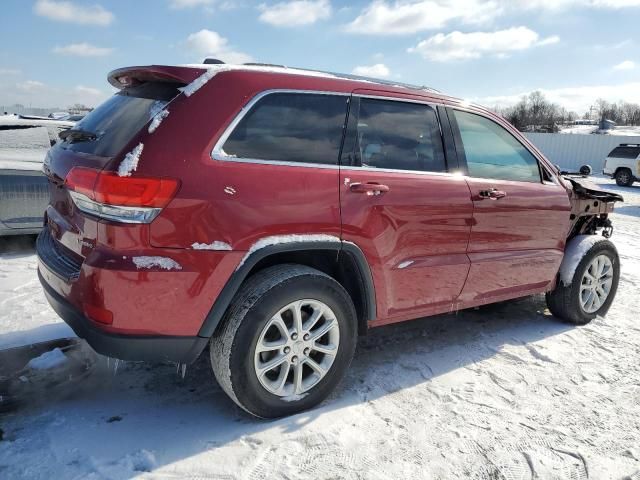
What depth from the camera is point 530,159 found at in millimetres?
3932

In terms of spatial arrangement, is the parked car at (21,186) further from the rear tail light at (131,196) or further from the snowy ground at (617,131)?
the snowy ground at (617,131)

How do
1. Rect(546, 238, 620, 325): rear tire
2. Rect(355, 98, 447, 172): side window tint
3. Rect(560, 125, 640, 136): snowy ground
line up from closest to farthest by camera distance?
Rect(355, 98, 447, 172): side window tint, Rect(546, 238, 620, 325): rear tire, Rect(560, 125, 640, 136): snowy ground

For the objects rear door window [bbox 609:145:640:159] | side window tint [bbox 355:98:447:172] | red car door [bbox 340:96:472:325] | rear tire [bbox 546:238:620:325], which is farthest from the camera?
rear door window [bbox 609:145:640:159]

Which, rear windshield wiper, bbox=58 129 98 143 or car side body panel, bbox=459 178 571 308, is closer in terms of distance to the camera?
rear windshield wiper, bbox=58 129 98 143

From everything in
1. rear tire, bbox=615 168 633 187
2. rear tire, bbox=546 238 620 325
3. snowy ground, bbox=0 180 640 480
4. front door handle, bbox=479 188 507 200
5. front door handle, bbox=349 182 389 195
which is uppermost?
front door handle, bbox=349 182 389 195

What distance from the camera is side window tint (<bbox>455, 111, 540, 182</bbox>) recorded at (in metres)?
3.45

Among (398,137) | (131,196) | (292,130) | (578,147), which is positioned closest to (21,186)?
(131,196)

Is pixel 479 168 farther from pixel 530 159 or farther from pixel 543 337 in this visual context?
pixel 543 337

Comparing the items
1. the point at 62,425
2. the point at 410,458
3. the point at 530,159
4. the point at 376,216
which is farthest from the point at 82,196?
the point at 530,159

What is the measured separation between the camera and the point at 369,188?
2764 millimetres

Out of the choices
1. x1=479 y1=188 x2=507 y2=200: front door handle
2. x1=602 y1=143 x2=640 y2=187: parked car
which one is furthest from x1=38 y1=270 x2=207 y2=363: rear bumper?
x1=602 y1=143 x2=640 y2=187: parked car

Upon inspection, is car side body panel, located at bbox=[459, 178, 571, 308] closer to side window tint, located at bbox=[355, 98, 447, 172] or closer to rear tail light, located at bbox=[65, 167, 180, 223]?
side window tint, located at bbox=[355, 98, 447, 172]

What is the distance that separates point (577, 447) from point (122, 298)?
7.88 feet

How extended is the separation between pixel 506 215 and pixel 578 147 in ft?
106
